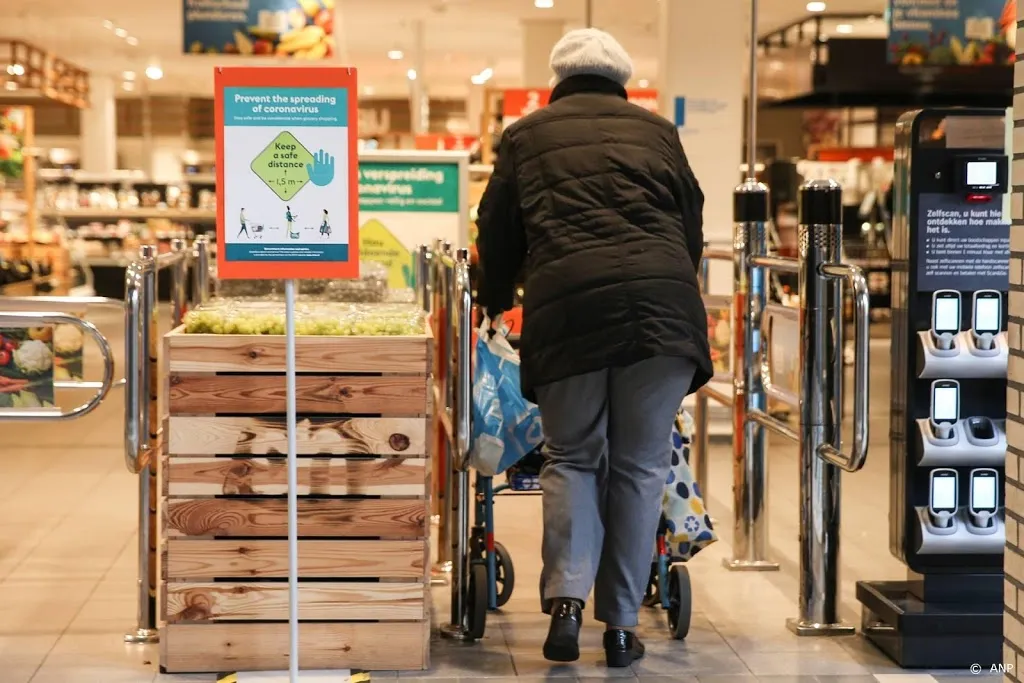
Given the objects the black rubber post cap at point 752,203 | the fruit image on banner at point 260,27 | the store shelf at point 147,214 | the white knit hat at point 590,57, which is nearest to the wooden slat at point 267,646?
the white knit hat at point 590,57

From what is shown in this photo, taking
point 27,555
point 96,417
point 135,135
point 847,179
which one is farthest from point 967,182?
point 135,135

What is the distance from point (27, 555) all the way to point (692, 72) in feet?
17.2

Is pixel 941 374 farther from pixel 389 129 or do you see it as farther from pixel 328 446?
Answer: pixel 389 129

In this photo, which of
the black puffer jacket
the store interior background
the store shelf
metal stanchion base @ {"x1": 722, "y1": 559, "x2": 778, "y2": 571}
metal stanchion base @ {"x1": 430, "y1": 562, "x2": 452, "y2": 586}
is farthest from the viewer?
the store shelf

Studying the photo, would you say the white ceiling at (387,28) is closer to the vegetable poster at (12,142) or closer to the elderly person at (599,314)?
the vegetable poster at (12,142)

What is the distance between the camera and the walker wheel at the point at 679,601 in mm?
3967

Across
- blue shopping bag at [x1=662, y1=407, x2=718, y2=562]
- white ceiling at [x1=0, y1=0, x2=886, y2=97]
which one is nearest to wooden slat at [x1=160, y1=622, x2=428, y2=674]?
blue shopping bag at [x1=662, y1=407, x2=718, y2=562]

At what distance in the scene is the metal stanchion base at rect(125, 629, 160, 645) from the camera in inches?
157

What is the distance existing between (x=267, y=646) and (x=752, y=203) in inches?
88.2

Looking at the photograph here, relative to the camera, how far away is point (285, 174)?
10.4 feet

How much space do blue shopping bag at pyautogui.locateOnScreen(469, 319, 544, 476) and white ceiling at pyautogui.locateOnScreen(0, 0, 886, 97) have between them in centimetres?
914

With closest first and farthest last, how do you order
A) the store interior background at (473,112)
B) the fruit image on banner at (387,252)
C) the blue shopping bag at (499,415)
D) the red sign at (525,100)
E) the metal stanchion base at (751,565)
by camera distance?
1. the blue shopping bag at (499,415)
2. the metal stanchion base at (751,565)
3. the store interior background at (473,112)
4. the fruit image on banner at (387,252)
5. the red sign at (525,100)

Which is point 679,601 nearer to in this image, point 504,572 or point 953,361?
point 504,572

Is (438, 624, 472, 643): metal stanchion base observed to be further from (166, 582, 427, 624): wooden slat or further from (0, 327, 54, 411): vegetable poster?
(0, 327, 54, 411): vegetable poster
